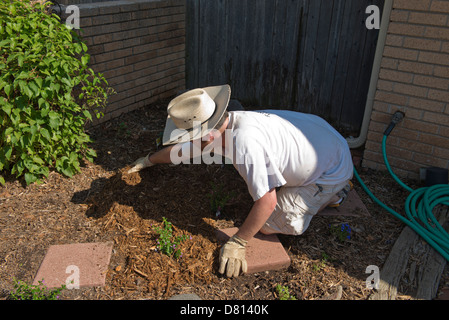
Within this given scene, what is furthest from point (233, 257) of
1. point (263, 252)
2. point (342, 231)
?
point (342, 231)

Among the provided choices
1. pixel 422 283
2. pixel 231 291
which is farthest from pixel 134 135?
pixel 422 283

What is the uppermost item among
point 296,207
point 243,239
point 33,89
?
point 33,89

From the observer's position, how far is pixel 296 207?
338 centimetres

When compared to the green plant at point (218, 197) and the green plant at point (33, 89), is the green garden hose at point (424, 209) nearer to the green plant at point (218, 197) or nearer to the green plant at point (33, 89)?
the green plant at point (218, 197)

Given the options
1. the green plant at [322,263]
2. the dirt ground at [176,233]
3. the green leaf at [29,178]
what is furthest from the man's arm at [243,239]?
the green leaf at [29,178]

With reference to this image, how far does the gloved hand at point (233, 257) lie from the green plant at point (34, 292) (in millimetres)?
1139

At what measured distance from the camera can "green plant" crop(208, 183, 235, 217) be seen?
145 inches

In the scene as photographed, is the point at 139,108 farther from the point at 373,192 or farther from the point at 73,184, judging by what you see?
the point at 373,192

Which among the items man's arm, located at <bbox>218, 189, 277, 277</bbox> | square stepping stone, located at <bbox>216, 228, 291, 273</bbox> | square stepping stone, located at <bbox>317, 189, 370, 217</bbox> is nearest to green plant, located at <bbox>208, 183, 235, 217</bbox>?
square stepping stone, located at <bbox>216, 228, 291, 273</bbox>

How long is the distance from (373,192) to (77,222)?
2929 mm

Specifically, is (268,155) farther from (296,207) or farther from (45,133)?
(45,133)

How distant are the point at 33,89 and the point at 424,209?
3753 millimetres

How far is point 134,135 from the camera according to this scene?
5180mm

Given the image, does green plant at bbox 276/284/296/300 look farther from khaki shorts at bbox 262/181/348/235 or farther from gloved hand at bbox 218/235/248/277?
khaki shorts at bbox 262/181/348/235
